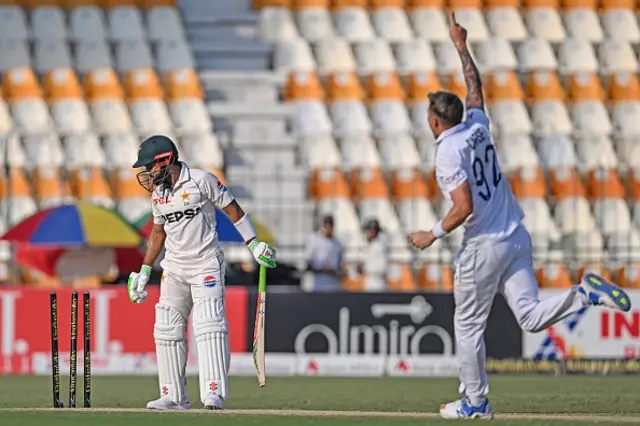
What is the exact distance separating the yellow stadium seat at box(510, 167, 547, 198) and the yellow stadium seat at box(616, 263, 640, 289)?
2402 mm

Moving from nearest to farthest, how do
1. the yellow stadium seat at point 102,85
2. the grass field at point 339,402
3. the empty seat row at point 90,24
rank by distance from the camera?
the grass field at point 339,402 < the yellow stadium seat at point 102,85 < the empty seat row at point 90,24

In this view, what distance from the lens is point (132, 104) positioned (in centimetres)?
2123

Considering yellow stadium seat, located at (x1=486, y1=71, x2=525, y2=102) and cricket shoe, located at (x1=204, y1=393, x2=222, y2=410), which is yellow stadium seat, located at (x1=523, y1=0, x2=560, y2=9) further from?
cricket shoe, located at (x1=204, y1=393, x2=222, y2=410)

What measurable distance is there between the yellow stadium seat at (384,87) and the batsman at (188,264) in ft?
41.2

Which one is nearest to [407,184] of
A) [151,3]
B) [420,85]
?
[420,85]

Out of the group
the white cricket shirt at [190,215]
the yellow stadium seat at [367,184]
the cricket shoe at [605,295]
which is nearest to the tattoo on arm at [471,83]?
the cricket shoe at [605,295]

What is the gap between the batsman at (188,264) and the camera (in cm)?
935

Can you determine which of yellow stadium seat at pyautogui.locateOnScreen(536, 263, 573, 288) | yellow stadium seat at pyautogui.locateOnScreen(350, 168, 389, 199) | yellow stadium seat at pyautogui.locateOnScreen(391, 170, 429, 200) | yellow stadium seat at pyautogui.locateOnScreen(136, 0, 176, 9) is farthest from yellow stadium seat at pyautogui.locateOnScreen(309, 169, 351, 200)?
yellow stadium seat at pyautogui.locateOnScreen(136, 0, 176, 9)

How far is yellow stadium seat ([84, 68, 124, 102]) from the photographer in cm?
2111

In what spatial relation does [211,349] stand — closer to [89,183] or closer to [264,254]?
[264,254]

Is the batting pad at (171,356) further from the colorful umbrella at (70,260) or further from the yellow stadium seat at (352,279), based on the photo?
the yellow stadium seat at (352,279)

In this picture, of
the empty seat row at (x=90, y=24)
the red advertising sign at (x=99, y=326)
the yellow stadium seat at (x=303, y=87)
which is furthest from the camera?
the empty seat row at (x=90, y=24)

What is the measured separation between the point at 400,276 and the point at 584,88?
6006 mm

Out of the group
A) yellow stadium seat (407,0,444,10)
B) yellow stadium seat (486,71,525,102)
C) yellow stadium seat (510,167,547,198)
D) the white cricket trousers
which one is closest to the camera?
the white cricket trousers
